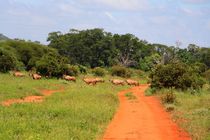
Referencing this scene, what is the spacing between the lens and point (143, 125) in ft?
46.8

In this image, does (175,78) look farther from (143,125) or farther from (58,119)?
(58,119)

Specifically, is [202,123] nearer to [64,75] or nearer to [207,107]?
[207,107]

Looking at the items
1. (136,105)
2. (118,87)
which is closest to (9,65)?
(118,87)

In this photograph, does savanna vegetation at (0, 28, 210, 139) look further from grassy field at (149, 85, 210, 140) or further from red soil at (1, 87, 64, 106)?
red soil at (1, 87, 64, 106)

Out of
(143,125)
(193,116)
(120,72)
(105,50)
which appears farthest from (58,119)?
(105,50)

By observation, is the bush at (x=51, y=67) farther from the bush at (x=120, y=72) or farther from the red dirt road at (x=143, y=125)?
the red dirt road at (x=143, y=125)

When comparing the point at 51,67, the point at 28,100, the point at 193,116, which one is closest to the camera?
the point at 193,116

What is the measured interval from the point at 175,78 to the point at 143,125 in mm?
12337

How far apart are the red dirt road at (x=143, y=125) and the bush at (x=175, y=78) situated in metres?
5.94

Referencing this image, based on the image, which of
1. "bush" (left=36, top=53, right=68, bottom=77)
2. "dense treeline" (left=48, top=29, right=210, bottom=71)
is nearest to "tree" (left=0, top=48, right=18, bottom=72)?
"bush" (left=36, top=53, right=68, bottom=77)

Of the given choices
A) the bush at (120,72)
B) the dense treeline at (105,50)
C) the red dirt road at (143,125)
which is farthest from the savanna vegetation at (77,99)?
the dense treeline at (105,50)

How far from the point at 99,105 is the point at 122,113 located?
1234mm

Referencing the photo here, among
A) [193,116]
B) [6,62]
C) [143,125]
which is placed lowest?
[143,125]

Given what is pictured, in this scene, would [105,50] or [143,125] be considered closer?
[143,125]
